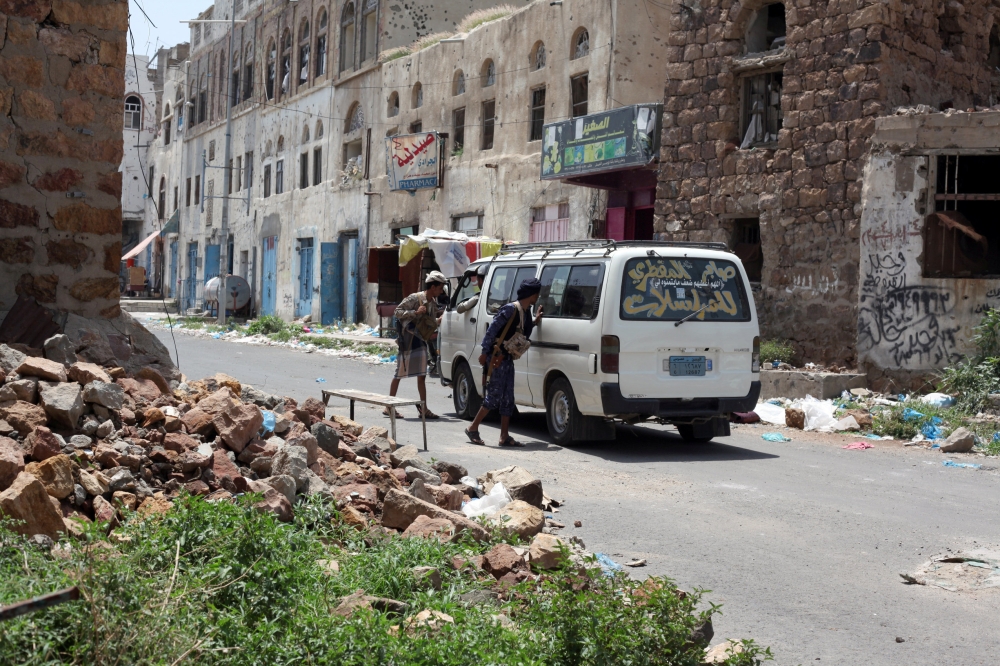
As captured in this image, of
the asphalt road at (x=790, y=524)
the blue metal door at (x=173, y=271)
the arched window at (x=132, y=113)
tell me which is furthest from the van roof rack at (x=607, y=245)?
the arched window at (x=132, y=113)

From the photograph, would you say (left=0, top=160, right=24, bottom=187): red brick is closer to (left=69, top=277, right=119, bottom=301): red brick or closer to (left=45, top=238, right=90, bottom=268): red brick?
(left=45, top=238, right=90, bottom=268): red brick

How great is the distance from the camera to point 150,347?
826 centimetres

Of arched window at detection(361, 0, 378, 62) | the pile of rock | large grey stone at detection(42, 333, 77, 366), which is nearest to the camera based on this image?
the pile of rock

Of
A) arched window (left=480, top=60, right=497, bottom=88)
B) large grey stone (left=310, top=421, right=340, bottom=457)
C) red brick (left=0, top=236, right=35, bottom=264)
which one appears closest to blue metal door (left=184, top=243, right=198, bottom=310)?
arched window (left=480, top=60, right=497, bottom=88)

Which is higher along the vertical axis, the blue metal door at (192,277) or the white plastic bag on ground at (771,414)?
the blue metal door at (192,277)

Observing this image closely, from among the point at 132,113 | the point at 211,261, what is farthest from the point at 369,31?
the point at 132,113

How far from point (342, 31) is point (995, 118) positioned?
27.0m

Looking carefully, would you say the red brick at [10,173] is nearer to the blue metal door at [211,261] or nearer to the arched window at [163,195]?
the blue metal door at [211,261]

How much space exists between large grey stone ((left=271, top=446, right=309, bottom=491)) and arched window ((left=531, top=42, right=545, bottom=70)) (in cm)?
2083

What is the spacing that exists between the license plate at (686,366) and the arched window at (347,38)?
28794 mm

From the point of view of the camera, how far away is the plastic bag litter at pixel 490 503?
706 cm

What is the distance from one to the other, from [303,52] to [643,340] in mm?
33840

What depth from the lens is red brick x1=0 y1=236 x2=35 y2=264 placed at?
762cm

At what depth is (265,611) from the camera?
4.29 m
